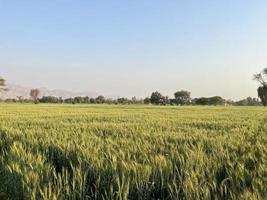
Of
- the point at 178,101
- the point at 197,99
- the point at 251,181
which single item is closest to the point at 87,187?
the point at 251,181

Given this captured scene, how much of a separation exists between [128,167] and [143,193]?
13.3 inches

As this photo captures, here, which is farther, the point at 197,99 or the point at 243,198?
the point at 197,99

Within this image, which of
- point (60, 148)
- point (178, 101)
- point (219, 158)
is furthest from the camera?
point (178, 101)

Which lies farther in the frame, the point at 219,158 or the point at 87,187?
the point at 219,158

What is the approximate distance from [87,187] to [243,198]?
1460 mm

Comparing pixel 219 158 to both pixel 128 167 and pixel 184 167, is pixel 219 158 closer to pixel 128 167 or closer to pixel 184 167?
pixel 184 167

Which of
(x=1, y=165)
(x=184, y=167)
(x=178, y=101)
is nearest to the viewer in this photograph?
(x=184, y=167)

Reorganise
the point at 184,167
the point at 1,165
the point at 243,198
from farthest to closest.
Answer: the point at 1,165 → the point at 184,167 → the point at 243,198

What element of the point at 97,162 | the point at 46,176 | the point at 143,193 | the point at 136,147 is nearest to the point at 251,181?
the point at 143,193

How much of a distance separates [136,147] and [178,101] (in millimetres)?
90568

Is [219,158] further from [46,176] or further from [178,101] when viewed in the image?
[178,101]

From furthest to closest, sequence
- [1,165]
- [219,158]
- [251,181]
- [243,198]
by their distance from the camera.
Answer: [1,165] < [219,158] < [251,181] < [243,198]

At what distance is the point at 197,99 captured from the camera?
10112 cm

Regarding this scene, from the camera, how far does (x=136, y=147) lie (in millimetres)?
5008
